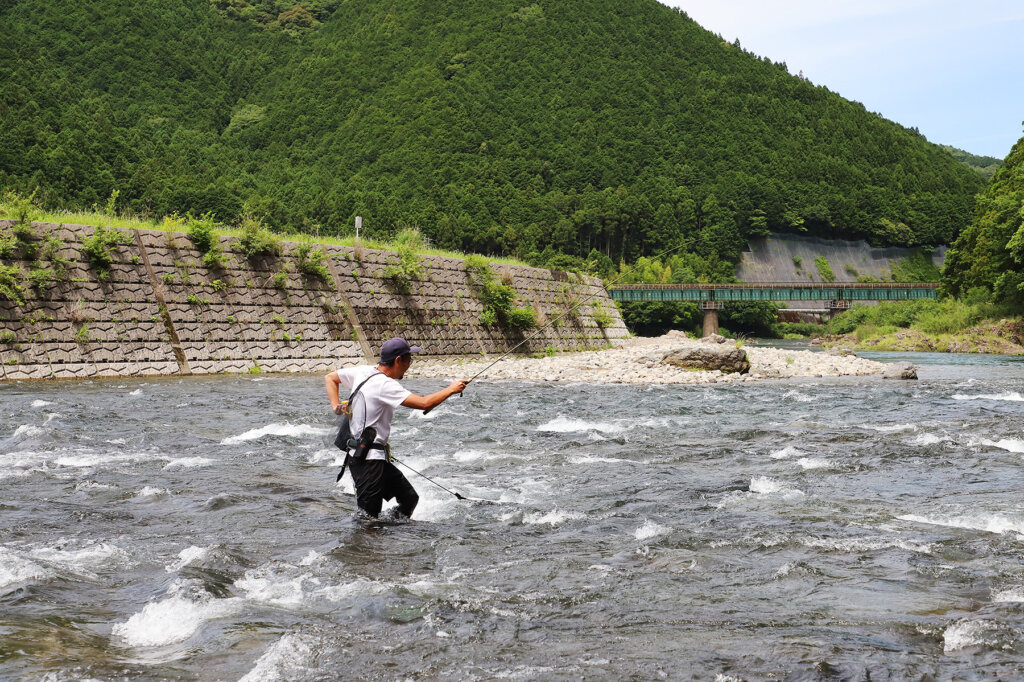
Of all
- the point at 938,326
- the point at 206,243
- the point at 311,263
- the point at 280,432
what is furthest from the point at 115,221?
the point at 938,326

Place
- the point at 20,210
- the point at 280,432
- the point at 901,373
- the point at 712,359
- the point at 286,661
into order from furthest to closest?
1. the point at 712,359
2. the point at 901,373
3. the point at 20,210
4. the point at 280,432
5. the point at 286,661

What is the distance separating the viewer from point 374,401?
7020 millimetres

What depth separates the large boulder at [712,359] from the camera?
25.3 m

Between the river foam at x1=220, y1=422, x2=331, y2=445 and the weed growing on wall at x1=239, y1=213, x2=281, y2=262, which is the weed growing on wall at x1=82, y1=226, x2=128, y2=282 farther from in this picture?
the river foam at x1=220, y1=422, x2=331, y2=445

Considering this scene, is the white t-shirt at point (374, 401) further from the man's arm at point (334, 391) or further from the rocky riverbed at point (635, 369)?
the rocky riverbed at point (635, 369)

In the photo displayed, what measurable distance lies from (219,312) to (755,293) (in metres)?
62.5

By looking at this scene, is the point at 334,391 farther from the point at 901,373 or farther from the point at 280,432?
the point at 901,373

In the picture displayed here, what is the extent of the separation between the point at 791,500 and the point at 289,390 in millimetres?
12986

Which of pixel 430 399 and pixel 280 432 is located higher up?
pixel 430 399

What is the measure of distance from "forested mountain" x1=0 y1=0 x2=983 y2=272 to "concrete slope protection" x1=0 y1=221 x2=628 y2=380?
171 feet

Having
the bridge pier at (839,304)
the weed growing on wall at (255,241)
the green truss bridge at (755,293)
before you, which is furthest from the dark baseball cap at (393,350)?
the bridge pier at (839,304)

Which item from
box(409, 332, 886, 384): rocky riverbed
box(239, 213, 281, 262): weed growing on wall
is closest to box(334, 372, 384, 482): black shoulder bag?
box(409, 332, 886, 384): rocky riverbed

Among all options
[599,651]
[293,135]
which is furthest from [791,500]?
[293,135]

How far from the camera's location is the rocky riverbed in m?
24.1
